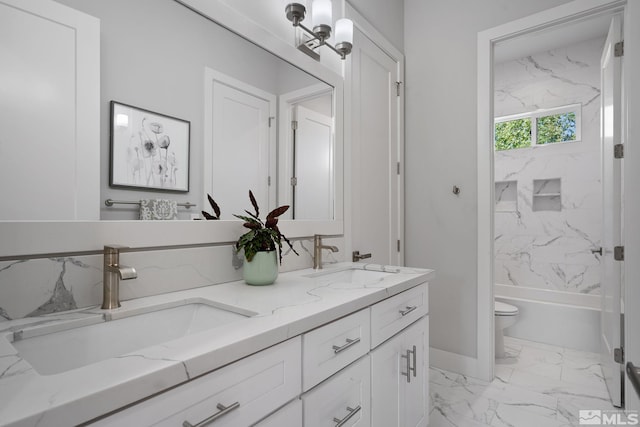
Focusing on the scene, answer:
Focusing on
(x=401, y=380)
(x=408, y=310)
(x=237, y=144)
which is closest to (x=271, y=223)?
(x=237, y=144)

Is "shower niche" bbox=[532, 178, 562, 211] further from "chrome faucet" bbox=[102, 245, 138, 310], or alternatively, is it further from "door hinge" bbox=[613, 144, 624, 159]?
"chrome faucet" bbox=[102, 245, 138, 310]

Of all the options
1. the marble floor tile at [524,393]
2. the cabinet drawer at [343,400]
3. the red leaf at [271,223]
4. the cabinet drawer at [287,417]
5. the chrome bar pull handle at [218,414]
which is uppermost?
the red leaf at [271,223]

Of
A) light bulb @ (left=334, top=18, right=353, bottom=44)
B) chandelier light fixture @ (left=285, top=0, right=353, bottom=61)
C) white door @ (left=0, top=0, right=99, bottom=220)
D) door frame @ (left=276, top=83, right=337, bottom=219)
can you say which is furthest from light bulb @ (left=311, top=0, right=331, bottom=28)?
white door @ (left=0, top=0, right=99, bottom=220)

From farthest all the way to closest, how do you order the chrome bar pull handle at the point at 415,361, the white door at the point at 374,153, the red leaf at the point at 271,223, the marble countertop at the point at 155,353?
the white door at the point at 374,153, the chrome bar pull handle at the point at 415,361, the red leaf at the point at 271,223, the marble countertop at the point at 155,353

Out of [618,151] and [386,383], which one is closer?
[386,383]

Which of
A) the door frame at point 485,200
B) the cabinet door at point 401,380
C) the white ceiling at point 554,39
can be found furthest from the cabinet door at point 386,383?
the white ceiling at point 554,39

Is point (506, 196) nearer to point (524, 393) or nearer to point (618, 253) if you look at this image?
point (618, 253)

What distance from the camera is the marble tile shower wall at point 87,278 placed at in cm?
83

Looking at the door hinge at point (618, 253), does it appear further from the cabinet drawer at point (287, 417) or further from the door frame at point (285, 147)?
the cabinet drawer at point (287, 417)

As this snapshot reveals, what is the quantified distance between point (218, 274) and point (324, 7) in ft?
4.38

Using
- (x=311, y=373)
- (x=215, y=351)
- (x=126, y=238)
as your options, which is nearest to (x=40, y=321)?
(x=126, y=238)

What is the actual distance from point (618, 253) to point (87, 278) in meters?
2.58

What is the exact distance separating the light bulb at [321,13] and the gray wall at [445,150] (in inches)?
48.6

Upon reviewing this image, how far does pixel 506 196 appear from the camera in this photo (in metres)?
3.79
